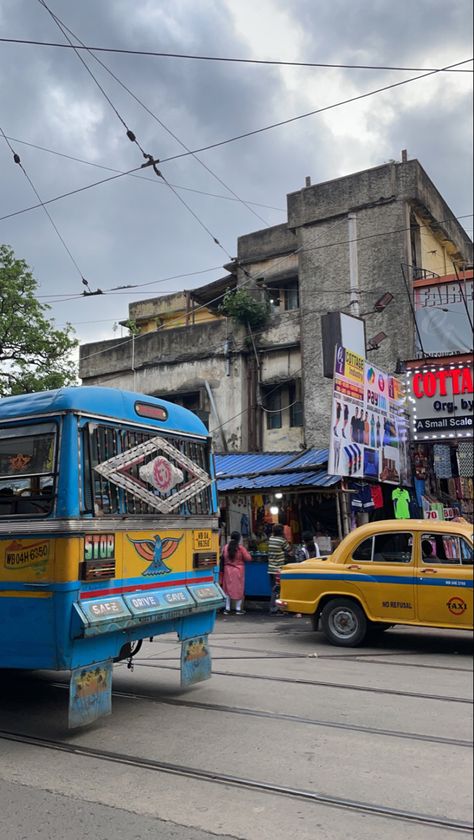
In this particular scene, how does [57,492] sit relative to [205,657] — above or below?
above

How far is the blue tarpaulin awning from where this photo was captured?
1357 centimetres

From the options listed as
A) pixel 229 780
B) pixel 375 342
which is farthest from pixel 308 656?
pixel 375 342

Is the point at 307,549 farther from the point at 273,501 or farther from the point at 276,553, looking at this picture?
the point at 273,501

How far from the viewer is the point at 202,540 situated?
6477 millimetres

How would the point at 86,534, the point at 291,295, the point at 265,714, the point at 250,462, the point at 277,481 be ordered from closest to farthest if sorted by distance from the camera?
the point at 86,534
the point at 265,714
the point at 277,481
the point at 250,462
the point at 291,295

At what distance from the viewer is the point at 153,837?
145 inches

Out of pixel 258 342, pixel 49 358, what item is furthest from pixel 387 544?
pixel 258 342

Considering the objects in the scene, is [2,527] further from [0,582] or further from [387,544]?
[387,544]

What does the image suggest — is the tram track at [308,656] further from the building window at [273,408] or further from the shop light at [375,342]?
the building window at [273,408]

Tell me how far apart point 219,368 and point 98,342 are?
508cm

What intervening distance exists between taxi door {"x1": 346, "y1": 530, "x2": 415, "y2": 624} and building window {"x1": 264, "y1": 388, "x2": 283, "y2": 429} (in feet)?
36.5

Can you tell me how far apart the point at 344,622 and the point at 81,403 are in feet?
16.8

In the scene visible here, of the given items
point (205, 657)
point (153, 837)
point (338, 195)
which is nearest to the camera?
point (153, 837)

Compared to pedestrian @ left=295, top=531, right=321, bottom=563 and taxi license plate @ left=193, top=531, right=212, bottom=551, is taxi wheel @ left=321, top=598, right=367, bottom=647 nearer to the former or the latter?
taxi license plate @ left=193, top=531, right=212, bottom=551
